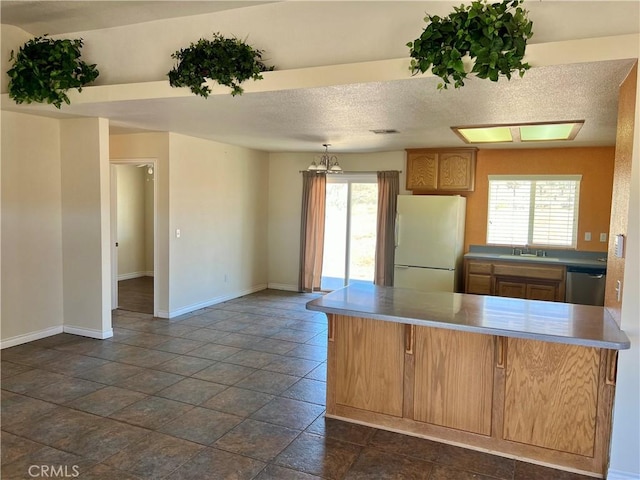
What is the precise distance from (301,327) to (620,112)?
3949 millimetres

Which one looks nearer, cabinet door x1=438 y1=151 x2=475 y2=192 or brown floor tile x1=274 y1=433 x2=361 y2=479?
brown floor tile x1=274 y1=433 x2=361 y2=479

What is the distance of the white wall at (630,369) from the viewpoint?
94.7 inches

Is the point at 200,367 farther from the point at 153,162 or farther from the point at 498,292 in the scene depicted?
the point at 498,292

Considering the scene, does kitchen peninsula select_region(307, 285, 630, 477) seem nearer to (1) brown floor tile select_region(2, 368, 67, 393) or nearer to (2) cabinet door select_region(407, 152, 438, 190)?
(1) brown floor tile select_region(2, 368, 67, 393)

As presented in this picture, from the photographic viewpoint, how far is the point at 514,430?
2.75 m

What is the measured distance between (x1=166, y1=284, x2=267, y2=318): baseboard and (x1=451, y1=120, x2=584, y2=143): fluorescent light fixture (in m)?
4.08

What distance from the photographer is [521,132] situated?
478 centimetres

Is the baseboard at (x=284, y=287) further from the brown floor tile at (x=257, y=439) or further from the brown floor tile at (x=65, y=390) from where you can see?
the brown floor tile at (x=257, y=439)

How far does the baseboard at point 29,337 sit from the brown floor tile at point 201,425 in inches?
A: 99.8

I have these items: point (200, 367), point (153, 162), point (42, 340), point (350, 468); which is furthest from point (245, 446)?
point (153, 162)

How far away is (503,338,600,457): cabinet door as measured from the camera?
2598 millimetres

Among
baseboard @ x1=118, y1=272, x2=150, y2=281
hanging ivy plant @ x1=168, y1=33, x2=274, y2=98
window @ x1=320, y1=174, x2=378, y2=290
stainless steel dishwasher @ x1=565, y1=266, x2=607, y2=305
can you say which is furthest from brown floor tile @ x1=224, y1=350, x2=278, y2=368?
baseboard @ x1=118, y1=272, x2=150, y2=281

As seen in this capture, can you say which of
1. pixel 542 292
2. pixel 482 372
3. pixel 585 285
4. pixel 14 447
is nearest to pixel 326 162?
pixel 542 292

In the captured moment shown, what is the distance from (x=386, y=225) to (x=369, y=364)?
13.1 ft
